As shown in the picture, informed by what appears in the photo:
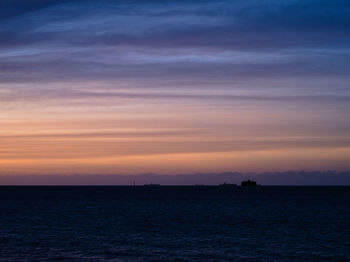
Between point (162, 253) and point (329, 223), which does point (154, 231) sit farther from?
point (329, 223)

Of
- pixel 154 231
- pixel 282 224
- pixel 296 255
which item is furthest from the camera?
pixel 282 224

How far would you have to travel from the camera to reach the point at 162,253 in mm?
53625

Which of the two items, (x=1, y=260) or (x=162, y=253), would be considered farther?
(x=162, y=253)

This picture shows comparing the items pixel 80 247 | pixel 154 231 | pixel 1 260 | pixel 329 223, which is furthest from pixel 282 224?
pixel 1 260

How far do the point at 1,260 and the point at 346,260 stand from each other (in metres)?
33.1

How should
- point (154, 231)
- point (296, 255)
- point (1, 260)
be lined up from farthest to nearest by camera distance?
point (154, 231)
point (296, 255)
point (1, 260)

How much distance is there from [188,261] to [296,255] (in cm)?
1230

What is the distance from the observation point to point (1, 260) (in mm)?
48250

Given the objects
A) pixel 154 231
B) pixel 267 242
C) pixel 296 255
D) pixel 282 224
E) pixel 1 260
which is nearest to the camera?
pixel 1 260

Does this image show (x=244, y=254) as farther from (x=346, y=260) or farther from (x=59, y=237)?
(x=59, y=237)

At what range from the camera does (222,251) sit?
55094mm

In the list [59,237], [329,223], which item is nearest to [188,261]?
[59,237]

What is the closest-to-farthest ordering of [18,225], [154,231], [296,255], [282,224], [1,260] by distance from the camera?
1. [1,260]
2. [296,255]
3. [154,231]
4. [18,225]
5. [282,224]

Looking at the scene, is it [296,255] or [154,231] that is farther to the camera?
[154,231]
